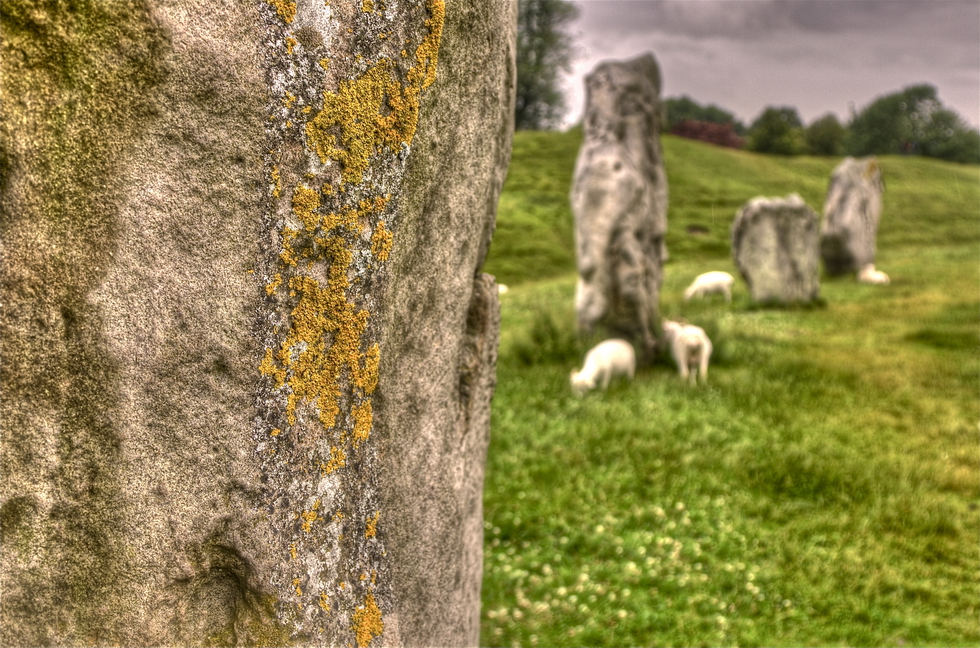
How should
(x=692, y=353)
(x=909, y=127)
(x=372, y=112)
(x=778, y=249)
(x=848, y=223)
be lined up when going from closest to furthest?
(x=372, y=112)
(x=692, y=353)
(x=778, y=249)
(x=848, y=223)
(x=909, y=127)

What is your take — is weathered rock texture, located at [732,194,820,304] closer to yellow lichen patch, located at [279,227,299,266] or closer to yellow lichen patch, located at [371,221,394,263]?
yellow lichen patch, located at [371,221,394,263]

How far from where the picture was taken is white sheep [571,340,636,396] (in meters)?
8.66

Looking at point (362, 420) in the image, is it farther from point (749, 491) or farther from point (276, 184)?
point (749, 491)

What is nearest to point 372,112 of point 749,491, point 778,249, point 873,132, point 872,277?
point 749,491

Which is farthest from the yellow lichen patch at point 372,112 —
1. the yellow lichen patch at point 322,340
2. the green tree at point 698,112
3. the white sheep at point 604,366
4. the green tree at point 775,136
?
the green tree at point 698,112

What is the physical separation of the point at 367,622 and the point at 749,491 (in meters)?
4.89

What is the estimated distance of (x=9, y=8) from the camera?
4.98 ft

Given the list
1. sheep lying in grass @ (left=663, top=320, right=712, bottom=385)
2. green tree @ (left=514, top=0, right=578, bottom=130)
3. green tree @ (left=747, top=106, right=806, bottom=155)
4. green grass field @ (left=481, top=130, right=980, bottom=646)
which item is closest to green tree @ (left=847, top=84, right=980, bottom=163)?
green tree @ (left=747, top=106, right=806, bottom=155)

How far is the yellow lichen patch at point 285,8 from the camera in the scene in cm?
162

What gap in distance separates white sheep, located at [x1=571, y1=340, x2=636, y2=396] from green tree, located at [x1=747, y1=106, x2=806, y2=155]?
37.8 m

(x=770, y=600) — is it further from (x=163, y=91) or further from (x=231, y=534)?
(x=163, y=91)

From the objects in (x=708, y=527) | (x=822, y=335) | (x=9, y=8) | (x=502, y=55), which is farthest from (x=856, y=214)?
(x=9, y=8)

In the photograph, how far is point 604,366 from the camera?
349 inches

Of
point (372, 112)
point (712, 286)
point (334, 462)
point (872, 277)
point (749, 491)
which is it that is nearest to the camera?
point (372, 112)
